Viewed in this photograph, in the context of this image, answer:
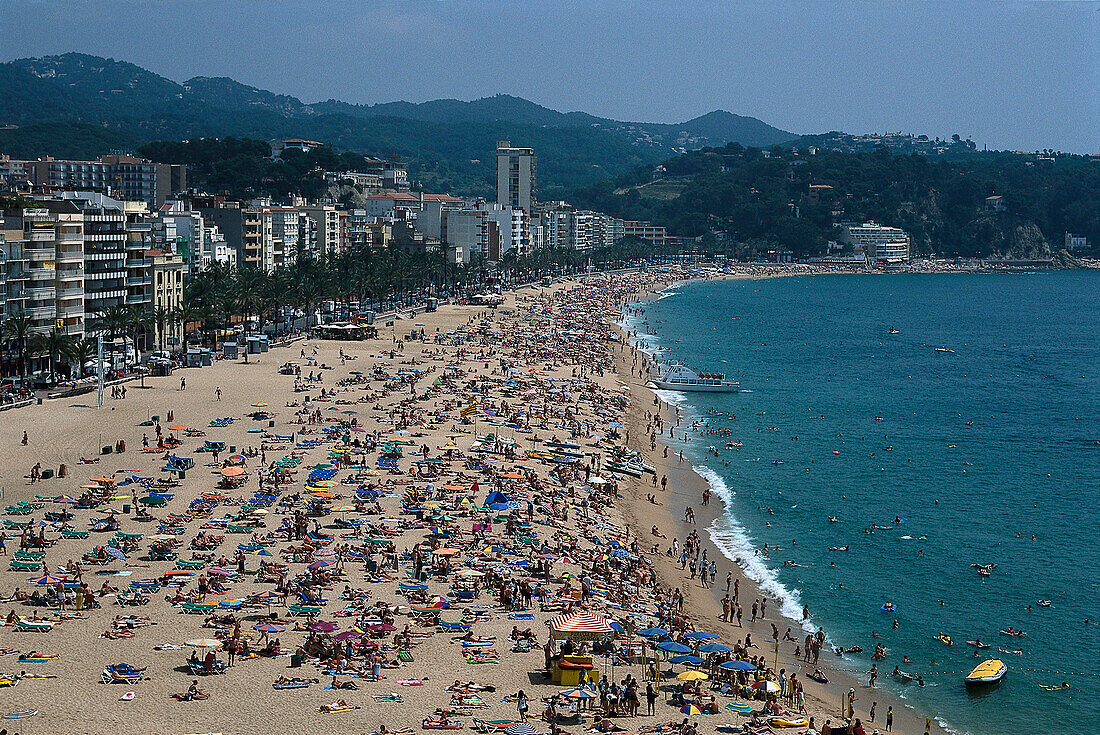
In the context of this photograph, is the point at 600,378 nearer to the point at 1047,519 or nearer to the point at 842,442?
the point at 842,442

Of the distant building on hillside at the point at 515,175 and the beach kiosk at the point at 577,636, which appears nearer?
the beach kiosk at the point at 577,636

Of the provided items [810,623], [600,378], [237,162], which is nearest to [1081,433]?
[600,378]

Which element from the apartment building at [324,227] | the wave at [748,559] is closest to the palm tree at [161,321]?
the wave at [748,559]

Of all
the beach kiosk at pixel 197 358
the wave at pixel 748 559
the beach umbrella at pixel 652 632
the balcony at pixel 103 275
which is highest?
the balcony at pixel 103 275

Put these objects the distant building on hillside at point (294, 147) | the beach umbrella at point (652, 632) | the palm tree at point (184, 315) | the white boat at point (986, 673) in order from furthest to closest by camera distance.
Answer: the distant building on hillside at point (294, 147)
the palm tree at point (184, 315)
the white boat at point (986, 673)
the beach umbrella at point (652, 632)

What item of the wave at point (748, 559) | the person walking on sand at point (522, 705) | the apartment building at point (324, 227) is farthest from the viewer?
the apartment building at point (324, 227)

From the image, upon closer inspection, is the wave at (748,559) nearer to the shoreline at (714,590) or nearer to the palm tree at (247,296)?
the shoreline at (714,590)

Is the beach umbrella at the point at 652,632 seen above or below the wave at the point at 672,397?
below
